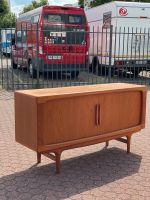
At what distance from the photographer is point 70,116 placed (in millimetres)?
4340

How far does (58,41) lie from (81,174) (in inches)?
318

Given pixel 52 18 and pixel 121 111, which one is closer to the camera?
pixel 121 111

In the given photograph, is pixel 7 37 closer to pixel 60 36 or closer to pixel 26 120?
pixel 60 36

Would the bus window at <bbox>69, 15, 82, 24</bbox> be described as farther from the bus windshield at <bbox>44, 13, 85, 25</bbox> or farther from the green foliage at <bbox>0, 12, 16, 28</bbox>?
the green foliage at <bbox>0, 12, 16, 28</bbox>

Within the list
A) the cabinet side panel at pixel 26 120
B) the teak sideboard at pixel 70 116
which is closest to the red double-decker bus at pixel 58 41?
the teak sideboard at pixel 70 116

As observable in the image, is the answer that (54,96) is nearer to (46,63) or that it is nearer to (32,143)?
(32,143)

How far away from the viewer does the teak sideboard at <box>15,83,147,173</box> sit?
163 inches

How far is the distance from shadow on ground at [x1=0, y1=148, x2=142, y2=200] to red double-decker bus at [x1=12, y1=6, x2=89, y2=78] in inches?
258

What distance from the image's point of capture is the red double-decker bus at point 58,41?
38.4 feet

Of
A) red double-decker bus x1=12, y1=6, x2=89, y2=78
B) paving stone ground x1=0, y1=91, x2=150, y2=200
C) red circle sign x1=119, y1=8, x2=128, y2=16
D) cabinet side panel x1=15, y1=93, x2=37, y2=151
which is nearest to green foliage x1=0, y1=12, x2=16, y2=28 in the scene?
red double-decker bus x1=12, y1=6, x2=89, y2=78

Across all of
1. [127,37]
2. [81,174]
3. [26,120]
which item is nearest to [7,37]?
[127,37]

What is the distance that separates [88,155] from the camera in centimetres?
514

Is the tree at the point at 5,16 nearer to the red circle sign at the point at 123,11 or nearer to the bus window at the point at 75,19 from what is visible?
the bus window at the point at 75,19

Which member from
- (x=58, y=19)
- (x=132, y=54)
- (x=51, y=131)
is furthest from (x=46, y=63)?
(x=51, y=131)
